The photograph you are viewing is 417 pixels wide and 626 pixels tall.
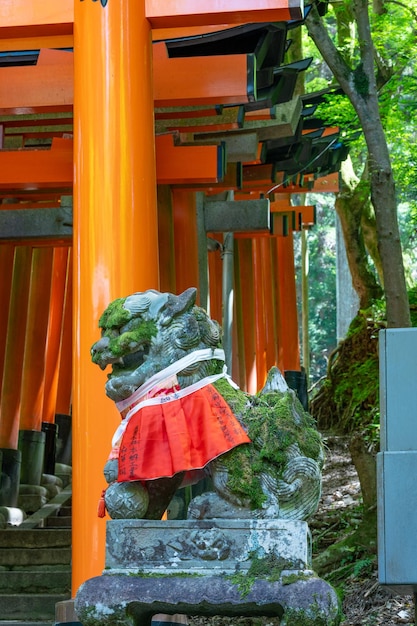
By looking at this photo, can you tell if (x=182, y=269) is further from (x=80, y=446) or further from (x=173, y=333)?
(x=173, y=333)

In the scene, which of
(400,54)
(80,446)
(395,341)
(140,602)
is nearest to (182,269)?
(400,54)

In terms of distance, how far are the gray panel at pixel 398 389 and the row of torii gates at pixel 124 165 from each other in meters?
2.27

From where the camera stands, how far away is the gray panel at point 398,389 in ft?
19.1

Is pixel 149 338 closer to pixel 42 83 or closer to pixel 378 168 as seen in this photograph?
pixel 42 83

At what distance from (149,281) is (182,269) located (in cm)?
455

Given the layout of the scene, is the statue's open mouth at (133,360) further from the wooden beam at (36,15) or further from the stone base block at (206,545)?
the wooden beam at (36,15)

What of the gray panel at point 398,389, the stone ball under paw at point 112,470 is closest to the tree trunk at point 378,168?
the gray panel at point 398,389

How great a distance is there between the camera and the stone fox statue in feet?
17.4

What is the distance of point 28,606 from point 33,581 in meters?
0.39

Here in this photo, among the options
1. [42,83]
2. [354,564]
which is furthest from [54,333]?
[354,564]

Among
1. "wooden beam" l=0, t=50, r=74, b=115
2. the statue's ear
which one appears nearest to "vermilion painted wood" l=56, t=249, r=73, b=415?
"wooden beam" l=0, t=50, r=74, b=115

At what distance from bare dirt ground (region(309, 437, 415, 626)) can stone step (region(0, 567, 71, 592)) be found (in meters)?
2.60

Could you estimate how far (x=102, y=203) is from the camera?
793 cm

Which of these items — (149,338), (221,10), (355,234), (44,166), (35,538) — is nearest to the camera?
(149,338)
